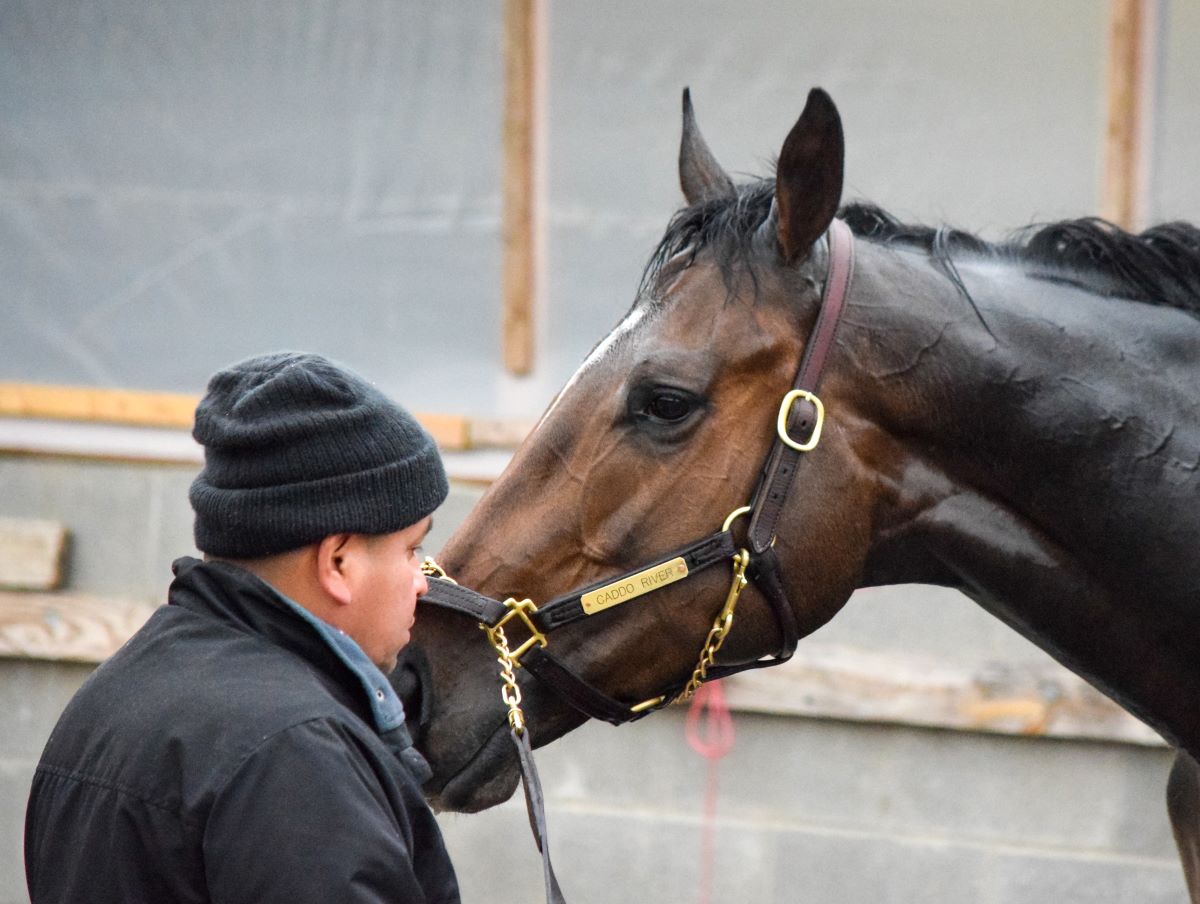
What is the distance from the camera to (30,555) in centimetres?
464

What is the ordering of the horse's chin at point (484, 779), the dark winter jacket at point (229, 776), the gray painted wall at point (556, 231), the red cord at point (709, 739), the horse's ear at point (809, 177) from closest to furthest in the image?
1. the dark winter jacket at point (229, 776)
2. the horse's ear at point (809, 177)
3. the horse's chin at point (484, 779)
4. the gray painted wall at point (556, 231)
5. the red cord at point (709, 739)

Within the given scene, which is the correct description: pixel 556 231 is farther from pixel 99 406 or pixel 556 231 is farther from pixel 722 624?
pixel 722 624

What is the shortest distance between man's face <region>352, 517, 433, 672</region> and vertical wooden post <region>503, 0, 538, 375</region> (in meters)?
3.04

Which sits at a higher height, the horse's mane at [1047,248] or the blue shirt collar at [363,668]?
the horse's mane at [1047,248]

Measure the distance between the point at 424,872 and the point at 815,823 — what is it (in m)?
3.19

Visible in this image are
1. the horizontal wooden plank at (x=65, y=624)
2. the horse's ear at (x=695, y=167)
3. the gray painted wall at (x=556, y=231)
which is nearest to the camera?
the horse's ear at (x=695, y=167)

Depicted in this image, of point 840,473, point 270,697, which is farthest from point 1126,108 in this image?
point 270,697

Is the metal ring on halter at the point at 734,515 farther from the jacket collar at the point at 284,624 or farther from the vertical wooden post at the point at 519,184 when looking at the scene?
the vertical wooden post at the point at 519,184

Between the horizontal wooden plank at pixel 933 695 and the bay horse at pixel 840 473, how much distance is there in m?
2.17

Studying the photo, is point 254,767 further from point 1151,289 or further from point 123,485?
point 123,485

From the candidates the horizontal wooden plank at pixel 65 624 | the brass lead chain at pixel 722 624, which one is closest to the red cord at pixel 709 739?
the horizontal wooden plank at pixel 65 624

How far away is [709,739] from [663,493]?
2.53 metres

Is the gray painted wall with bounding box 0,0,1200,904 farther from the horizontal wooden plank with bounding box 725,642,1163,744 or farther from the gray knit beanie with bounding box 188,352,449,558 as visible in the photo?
the gray knit beanie with bounding box 188,352,449,558

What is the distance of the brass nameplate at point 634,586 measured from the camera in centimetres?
198
